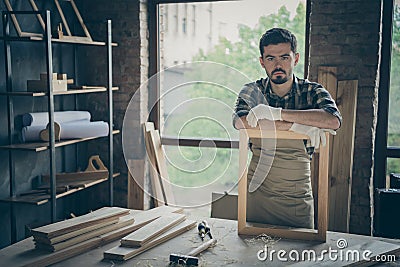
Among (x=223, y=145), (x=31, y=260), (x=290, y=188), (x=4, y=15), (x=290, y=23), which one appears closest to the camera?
(x=31, y=260)

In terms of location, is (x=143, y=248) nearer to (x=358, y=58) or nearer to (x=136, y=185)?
(x=136, y=185)

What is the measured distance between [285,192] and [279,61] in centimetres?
73

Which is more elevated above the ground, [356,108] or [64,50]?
[64,50]

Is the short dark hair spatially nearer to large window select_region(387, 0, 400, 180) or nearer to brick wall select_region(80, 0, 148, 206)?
large window select_region(387, 0, 400, 180)

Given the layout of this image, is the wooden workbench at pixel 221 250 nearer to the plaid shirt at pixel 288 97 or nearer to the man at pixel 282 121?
the man at pixel 282 121

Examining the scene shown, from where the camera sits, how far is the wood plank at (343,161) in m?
3.82

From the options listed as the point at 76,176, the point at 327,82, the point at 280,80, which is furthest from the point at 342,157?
the point at 76,176

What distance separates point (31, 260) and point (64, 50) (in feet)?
8.33

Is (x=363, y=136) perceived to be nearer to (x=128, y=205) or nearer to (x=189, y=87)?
(x=189, y=87)

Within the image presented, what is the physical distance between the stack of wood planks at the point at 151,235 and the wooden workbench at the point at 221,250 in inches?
1.1

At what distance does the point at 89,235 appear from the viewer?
2.53 meters

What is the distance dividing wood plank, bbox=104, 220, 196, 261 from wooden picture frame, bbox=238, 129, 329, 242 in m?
0.30

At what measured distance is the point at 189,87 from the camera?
4469mm

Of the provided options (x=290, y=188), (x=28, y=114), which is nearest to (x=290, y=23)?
(x=290, y=188)
